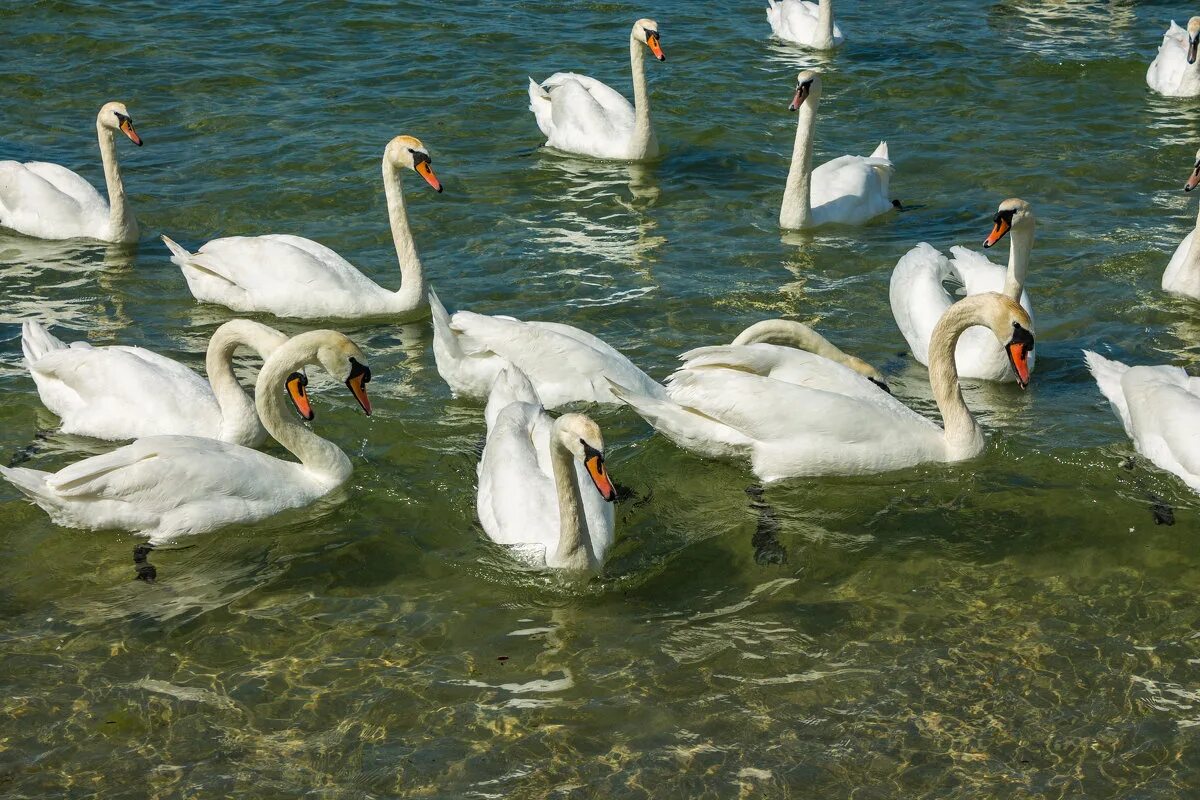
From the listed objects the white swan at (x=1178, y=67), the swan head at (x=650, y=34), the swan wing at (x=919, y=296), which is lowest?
the swan wing at (x=919, y=296)

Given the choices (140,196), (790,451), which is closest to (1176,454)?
(790,451)

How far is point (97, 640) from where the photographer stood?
6.50 metres

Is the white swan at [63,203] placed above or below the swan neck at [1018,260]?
above

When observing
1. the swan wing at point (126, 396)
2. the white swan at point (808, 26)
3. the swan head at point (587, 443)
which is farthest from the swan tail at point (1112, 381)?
the white swan at point (808, 26)

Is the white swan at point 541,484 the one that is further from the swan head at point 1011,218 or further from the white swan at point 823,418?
the swan head at point 1011,218

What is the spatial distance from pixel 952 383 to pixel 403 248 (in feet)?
14.1

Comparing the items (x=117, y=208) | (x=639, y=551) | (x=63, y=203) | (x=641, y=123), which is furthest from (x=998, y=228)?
(x=63, y=203)

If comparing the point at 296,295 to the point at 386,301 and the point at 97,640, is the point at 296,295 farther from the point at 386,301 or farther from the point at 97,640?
the point at 97,640

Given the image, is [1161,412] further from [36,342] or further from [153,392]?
[36,342]

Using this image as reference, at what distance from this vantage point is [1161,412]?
7832 millimetres

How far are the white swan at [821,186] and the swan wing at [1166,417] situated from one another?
4.22 metres

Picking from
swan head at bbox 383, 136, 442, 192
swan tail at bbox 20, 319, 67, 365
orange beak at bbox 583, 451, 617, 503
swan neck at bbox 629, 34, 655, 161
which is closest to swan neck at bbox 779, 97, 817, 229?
swan neck at bbox 629, 34, 655, 161

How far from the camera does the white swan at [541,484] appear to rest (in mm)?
6458

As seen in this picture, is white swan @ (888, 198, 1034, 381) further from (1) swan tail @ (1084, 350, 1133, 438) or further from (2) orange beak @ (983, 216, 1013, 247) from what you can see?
(1) swan tail @ (1084, 350, 1133, 438)
